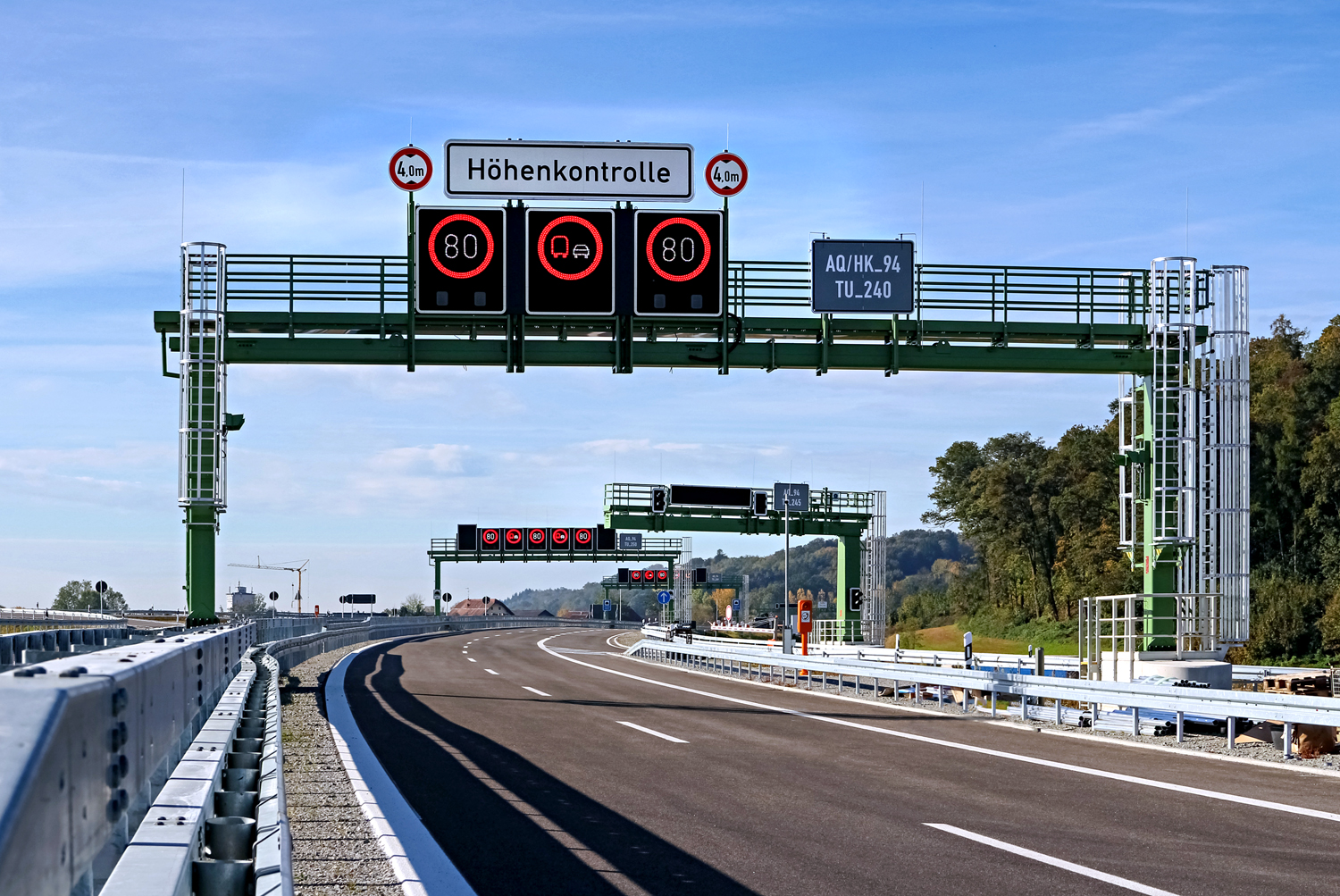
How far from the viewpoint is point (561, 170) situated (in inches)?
1001

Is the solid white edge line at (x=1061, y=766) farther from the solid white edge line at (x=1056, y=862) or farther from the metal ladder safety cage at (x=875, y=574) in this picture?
the metal ladder safety cage at (x=875, y=574)

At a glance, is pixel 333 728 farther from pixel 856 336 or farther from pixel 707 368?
pixel 856 336

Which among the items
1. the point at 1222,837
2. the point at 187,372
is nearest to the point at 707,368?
the point at 187,372

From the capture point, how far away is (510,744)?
661 inches

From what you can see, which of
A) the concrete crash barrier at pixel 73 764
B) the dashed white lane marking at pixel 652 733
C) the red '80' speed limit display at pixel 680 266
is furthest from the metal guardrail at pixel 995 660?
the concrete crash barrier at pixel 73 764

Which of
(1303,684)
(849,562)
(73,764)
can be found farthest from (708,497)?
(73,764)

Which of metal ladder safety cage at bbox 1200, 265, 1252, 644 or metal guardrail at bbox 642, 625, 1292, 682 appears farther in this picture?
metal guardrail at bbox 642, 625, 1292, 682

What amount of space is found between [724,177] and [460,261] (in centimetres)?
517

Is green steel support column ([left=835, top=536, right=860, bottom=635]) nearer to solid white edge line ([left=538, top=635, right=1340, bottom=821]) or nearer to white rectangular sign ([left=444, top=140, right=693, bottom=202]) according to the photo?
solid white edge line ([left=538, top=635, right=1340, bottom=821])

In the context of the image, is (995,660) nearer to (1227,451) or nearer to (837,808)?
(1227,451)

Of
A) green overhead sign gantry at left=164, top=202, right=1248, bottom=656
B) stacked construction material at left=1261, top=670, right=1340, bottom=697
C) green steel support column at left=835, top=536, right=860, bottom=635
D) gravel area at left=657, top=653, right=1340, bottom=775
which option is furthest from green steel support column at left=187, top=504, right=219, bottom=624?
green steel support column at left=835, top=536, right=860, bottom=635

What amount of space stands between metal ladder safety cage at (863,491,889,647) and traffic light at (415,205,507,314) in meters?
33.4

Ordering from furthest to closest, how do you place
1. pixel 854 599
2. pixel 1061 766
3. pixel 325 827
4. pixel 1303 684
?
1. pixel 854 599
2. pixel 1303 684
3. pixel 1061 766
4. pixel 325 827

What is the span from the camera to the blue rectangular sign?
87.4 feet
